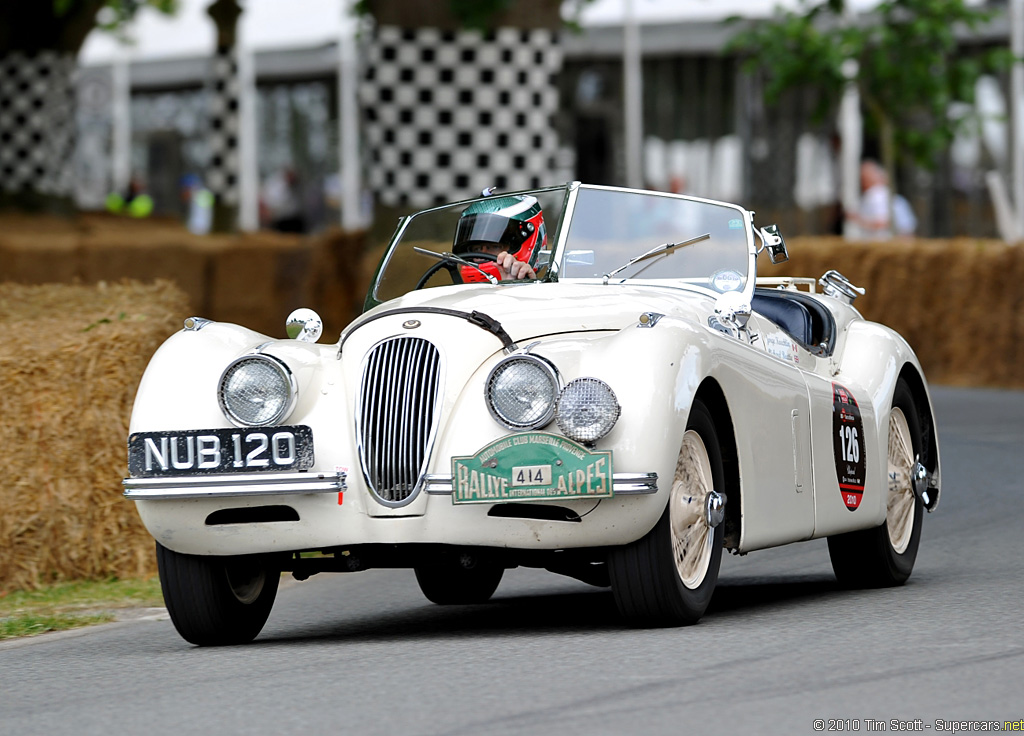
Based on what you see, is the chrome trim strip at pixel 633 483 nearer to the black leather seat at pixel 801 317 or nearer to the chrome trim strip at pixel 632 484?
the chrome trim strip at pixel 632 484

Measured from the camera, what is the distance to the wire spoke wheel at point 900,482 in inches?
300

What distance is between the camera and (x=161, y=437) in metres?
5.82

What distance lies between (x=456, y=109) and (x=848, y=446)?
33.9 feet

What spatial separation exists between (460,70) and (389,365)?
1122 centimetres

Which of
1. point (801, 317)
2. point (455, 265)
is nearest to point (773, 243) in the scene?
point (801, 317)

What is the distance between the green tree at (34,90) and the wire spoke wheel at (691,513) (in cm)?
1916

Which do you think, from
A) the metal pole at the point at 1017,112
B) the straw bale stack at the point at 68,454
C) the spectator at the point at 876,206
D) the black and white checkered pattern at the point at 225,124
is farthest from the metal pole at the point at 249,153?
the straw bale stack at the point at 68,454

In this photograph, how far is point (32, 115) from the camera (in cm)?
2388

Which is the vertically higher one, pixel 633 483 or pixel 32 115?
pixel 32 115

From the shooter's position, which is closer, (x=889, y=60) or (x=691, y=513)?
(x=691, y=513)

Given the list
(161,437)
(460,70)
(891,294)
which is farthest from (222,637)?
(891,294)

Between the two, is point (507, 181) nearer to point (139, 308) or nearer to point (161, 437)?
point (139, 308)

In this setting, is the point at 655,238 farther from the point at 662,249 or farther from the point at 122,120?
the point at 122,120

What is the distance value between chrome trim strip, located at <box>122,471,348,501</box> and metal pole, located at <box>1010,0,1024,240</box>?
979 inches
